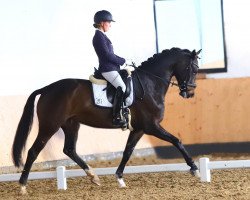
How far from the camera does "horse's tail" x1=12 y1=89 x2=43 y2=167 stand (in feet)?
28.0

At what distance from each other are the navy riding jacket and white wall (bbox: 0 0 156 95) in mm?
2777

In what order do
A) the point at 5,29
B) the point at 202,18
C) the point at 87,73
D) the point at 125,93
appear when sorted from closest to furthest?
the point at 125,93 < the point at 5,29 < the point at 87,73 < the point at 202,18

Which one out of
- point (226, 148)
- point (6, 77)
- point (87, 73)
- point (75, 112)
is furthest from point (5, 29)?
point (226, 148)

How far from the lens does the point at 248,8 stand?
12.7 meters

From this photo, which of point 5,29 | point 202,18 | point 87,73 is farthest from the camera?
point 202,18

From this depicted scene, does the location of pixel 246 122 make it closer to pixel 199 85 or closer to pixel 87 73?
pixel 199 85

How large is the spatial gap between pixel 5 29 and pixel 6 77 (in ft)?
2.12

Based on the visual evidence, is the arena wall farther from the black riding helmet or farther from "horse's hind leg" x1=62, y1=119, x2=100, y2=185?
the black riding helmet

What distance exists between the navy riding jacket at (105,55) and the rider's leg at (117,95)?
69 millimetres

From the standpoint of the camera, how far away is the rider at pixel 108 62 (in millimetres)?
8422

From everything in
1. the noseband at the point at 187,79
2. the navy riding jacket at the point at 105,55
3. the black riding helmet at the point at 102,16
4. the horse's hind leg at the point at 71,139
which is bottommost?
the horse's hind leg at the point at 71,139

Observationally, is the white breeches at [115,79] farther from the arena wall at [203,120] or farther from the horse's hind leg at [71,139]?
the arena wall at [203,120]

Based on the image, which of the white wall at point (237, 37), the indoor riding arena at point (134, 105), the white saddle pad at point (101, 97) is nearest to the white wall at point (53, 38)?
the indoor riding arena at point (134, 105)

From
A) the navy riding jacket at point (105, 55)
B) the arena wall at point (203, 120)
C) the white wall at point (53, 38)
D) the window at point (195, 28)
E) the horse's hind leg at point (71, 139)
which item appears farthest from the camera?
the window at point (195, 28)
